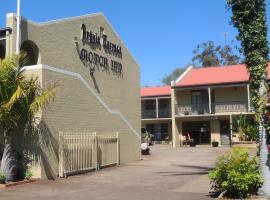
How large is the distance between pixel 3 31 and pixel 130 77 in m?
10.5

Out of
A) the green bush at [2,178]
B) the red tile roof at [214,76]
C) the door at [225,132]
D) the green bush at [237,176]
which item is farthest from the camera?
the door at [225,132]

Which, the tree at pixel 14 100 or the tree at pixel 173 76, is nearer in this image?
the tree at pixel 14 100

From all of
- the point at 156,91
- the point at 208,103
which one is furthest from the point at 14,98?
the point at 156,91

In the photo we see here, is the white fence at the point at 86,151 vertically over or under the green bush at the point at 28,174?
over

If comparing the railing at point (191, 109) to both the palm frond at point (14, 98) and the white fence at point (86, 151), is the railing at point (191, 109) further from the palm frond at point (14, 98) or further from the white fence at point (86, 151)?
the palm frond at point (14, 98)

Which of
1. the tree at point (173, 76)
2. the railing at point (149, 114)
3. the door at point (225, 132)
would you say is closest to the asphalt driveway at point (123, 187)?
the door at point (225, 132)

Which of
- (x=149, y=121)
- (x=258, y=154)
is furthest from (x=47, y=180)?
(x=149, y=121)

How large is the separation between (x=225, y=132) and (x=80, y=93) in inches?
932

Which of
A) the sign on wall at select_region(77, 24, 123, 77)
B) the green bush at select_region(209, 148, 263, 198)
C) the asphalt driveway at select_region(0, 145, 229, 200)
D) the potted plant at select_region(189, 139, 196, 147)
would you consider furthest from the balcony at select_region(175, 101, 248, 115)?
the green bush at select_region(209, 148, 263, 198)

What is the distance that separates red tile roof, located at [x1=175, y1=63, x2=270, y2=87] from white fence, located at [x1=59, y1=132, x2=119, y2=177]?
19200 millimetres

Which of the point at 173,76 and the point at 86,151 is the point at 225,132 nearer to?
the point at 86,151

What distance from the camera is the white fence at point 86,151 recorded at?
18025mm

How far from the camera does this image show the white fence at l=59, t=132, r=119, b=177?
18.0 metres

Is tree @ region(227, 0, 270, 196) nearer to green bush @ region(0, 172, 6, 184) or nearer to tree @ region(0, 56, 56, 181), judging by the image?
tree @ region(0, 56, 56, 181)
